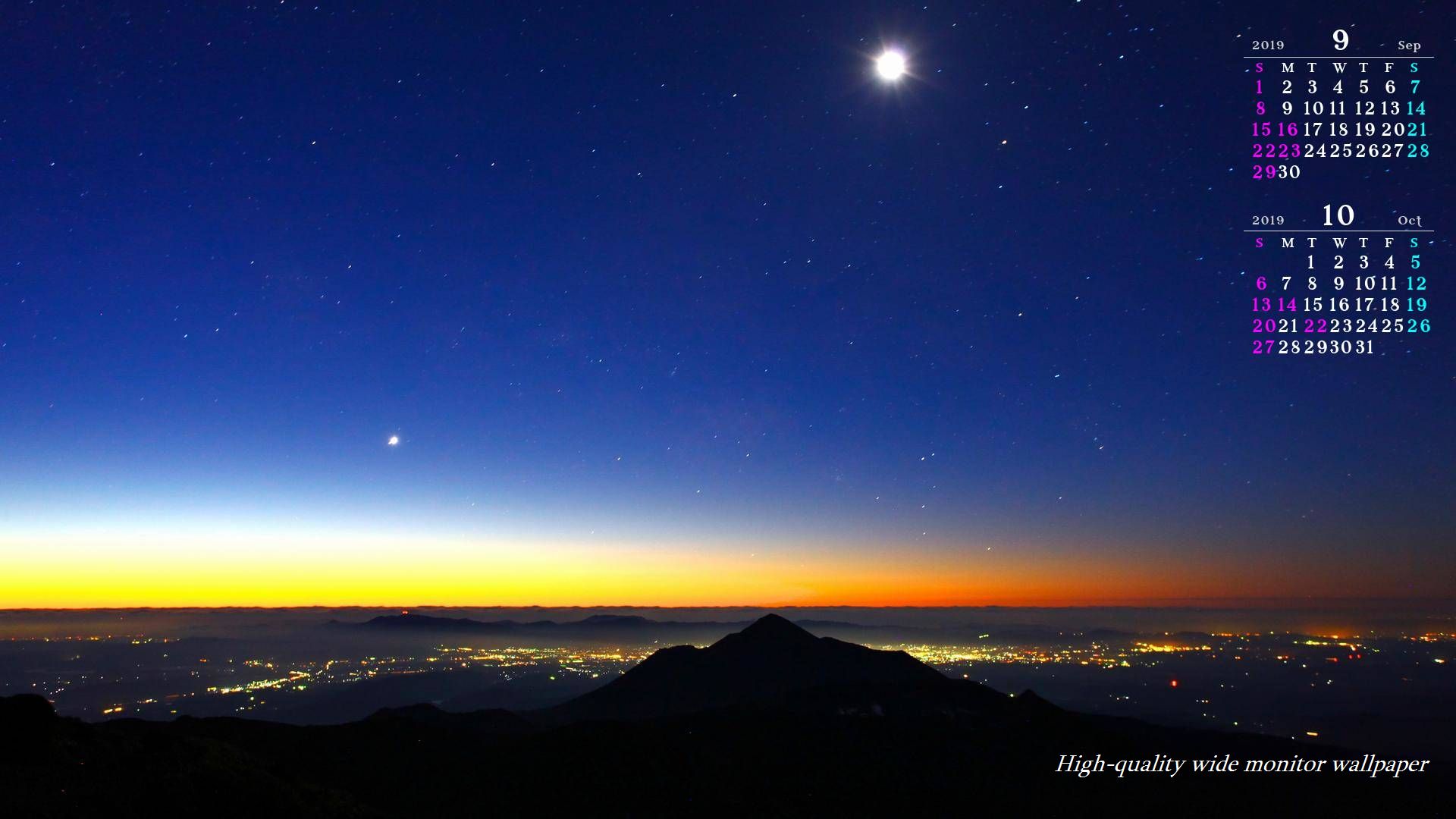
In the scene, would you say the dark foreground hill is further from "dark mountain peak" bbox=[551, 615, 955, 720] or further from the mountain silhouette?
"dark mountain peak" bbox=[551, 615, 955, 720]

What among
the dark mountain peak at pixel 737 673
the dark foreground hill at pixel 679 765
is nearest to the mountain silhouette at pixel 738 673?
the dark mountain peak at pixel 737 673

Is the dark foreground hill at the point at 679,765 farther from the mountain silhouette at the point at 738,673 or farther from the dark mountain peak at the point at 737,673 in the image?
the dark mountain peak at the point at 737,673

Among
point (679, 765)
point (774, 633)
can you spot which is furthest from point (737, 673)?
point (679, 765)

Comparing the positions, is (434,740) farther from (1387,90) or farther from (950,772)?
(1387,90)

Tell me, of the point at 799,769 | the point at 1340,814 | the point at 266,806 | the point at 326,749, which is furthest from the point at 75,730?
the point at 1340,814

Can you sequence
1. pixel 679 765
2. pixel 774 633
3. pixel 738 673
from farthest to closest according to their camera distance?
pixel 774 633 → pixel 738 673 → pixel 679 765

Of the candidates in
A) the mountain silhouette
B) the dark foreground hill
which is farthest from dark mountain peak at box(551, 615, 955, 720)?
the dark foreground hill

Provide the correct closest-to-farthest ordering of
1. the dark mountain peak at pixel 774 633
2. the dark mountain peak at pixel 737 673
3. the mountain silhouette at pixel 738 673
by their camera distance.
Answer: the mountain silhouette at pixel 738 673
the dark mountain peak at pixel 737 673
the dark mountain peak at pixel 774 633

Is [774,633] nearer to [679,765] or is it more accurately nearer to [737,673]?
[737,673]
